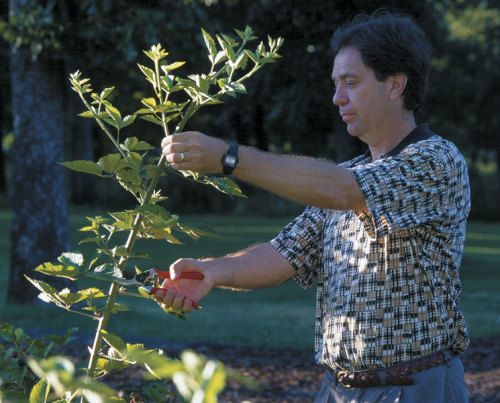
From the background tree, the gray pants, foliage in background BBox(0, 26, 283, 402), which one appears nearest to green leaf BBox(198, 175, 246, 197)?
foliage in background BBox(0, 26, 283, 402)

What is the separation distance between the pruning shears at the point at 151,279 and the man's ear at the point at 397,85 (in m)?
0.82

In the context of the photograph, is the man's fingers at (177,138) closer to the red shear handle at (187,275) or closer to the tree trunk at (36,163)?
the red shear handle at (187,275)

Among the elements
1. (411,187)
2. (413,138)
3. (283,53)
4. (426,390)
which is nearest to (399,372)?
(426,390)

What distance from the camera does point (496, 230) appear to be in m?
33.0

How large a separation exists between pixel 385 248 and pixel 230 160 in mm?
744

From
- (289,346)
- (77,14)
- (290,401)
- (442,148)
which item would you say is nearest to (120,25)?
(77,14)

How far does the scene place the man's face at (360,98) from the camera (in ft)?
10.2

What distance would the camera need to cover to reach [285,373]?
348 inches

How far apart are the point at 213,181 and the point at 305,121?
18.7 m

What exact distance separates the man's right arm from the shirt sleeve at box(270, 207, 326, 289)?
26 mm

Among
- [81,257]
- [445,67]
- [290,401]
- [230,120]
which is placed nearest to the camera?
[81,257]

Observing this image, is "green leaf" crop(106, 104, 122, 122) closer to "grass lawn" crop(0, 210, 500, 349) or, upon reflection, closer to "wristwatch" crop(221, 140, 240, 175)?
"wristwatch" crop(221, 140, 240, 175)

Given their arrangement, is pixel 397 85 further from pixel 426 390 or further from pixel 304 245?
pixel 426 390

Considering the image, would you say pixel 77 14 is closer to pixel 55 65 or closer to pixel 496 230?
pixel 55 65
